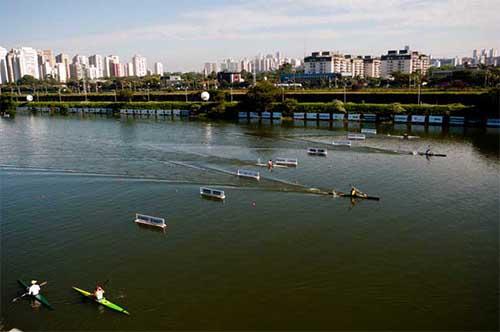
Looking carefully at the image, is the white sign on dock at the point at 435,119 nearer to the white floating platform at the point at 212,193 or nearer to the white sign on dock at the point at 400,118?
the white sign on dock at the point at 400,118

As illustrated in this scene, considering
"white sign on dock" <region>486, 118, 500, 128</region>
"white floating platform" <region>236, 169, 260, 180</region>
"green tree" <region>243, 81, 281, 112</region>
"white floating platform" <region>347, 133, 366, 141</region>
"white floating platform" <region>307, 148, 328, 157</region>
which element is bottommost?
"white floating platform" <region>236, 169, 260, 180</region>

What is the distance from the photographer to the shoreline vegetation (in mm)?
78375

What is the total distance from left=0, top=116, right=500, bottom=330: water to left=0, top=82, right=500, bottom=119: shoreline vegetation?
3068 centimetres

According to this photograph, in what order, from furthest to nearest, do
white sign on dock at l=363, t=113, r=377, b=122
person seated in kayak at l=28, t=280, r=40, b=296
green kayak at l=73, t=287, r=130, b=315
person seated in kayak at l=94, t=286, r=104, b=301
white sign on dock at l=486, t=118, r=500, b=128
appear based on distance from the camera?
white sign on dock at l=363, t=113, r=377, b=122 < white sign on dock at l=486, t=118, r=500, b=128 < person seated in kayak at l=28, t=280, r=40, b=296 < person seated in kayak at l=94, t=286, r=104, b=301 < green kayak at l=73, t=287, r=130, b=315

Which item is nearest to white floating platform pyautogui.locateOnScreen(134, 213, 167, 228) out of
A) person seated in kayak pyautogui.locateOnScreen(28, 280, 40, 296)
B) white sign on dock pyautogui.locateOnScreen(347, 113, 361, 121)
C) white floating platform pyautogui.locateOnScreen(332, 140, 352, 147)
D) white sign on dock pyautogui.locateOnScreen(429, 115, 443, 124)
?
person seated in kayak pyautogui.locateOnScreen(28, 280, 40, 296)

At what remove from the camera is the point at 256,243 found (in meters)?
27.1

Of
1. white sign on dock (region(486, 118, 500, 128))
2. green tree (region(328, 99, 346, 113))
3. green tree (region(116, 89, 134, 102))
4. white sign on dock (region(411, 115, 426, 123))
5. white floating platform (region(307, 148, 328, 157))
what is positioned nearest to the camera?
white floating platform (region(307, 148, 328, 157))

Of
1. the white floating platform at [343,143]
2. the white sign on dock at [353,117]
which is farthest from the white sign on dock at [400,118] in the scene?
the white floating platform at [343,143]

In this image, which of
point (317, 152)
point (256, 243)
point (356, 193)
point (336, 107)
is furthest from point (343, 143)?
point (256, 243)

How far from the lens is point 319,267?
947 inches

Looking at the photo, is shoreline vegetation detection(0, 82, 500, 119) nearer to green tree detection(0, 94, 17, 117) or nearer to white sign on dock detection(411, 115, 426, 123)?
green tree detection(0, 94, 17, 117)

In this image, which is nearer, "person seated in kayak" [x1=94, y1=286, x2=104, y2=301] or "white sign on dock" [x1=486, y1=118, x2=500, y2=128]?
"person seated in kayak" [x1=94, y1=286, x2=104, y2=301]

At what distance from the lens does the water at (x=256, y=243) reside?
2017 cm

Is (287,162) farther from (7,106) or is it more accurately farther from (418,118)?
(7,106)
